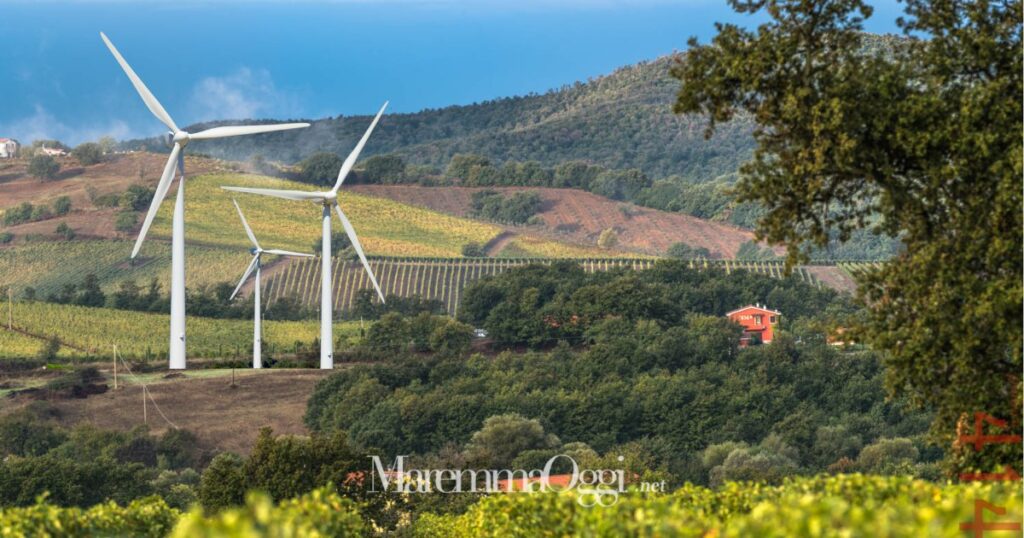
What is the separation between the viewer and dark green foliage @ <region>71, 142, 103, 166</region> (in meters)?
178

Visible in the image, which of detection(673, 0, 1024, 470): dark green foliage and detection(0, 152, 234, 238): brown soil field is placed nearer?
detection(673, 0, 1024, 470): dark green foliage

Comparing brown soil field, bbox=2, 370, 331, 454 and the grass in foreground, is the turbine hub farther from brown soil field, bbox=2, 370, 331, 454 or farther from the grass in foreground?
the grass in foreground

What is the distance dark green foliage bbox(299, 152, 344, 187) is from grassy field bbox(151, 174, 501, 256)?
1903cm

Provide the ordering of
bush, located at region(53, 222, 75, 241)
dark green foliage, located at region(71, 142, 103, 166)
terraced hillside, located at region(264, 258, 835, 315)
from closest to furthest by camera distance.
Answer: terraced hillside, located at region(264, 258, 835, 315) < bush, located at region(53, 222, 75, 241) < dark green foliage, located at region(71, 142, 103, 166)

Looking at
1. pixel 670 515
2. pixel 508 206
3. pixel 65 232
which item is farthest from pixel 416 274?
pixel 670 515

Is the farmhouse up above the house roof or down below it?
above

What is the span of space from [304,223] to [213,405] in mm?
62650

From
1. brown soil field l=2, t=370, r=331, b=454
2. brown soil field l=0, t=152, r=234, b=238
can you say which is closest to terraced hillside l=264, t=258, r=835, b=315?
brown soil field l=0, t=152, r=234, b=238

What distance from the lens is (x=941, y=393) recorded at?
27.4m

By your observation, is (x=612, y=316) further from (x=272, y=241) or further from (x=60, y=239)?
(x=60, y=239)

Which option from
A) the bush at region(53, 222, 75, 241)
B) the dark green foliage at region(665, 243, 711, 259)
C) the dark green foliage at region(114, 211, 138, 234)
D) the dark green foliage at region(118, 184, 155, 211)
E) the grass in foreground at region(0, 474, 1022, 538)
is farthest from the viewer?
the dark green foliage at region(665, 243, 711, 259)

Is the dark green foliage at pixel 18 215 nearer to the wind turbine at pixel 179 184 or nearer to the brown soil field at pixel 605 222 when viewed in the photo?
the brown soil field at pixel 605 222

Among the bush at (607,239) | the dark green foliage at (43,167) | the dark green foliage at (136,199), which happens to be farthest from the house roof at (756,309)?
the dark green foliage at (43,167)

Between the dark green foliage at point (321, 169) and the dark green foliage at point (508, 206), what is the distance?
Result: 52.7ft
